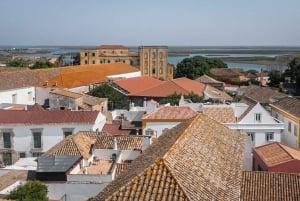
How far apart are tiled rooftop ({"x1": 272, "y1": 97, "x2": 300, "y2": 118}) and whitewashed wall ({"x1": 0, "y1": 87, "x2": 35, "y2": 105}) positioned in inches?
929

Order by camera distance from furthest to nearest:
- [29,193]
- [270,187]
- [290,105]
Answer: [290,105] < [270,187] < [29,193]

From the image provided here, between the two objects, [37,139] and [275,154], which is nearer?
[275,154]

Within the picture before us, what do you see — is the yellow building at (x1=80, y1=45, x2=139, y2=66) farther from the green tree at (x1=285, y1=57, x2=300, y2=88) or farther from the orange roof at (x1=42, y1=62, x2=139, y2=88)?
the green tree at (x1=285, y1=57, x2=300, y2=88)

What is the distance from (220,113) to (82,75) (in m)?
28.8

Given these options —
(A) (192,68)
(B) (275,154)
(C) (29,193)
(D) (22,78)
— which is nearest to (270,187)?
(B) (275,154)

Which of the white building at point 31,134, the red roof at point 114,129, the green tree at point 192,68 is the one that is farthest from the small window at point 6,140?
the green tree at point 192,68

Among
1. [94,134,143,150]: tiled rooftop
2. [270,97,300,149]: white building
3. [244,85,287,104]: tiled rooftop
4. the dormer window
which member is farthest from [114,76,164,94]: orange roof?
[94,134,143,150]: tiled rooftop

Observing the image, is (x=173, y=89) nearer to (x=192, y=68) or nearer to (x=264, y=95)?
(x=264, y=95)

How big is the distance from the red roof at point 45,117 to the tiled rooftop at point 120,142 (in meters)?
4.71

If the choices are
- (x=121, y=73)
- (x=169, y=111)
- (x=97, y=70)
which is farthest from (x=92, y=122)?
(x=121, y=73)

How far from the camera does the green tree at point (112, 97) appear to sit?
140 ft

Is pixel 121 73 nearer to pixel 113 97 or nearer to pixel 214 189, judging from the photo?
pixel 113 97

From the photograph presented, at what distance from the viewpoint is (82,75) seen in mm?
51750

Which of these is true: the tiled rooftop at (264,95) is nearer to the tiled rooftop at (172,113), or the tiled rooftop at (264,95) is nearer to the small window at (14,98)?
the tiled rooftop at (172,113)
